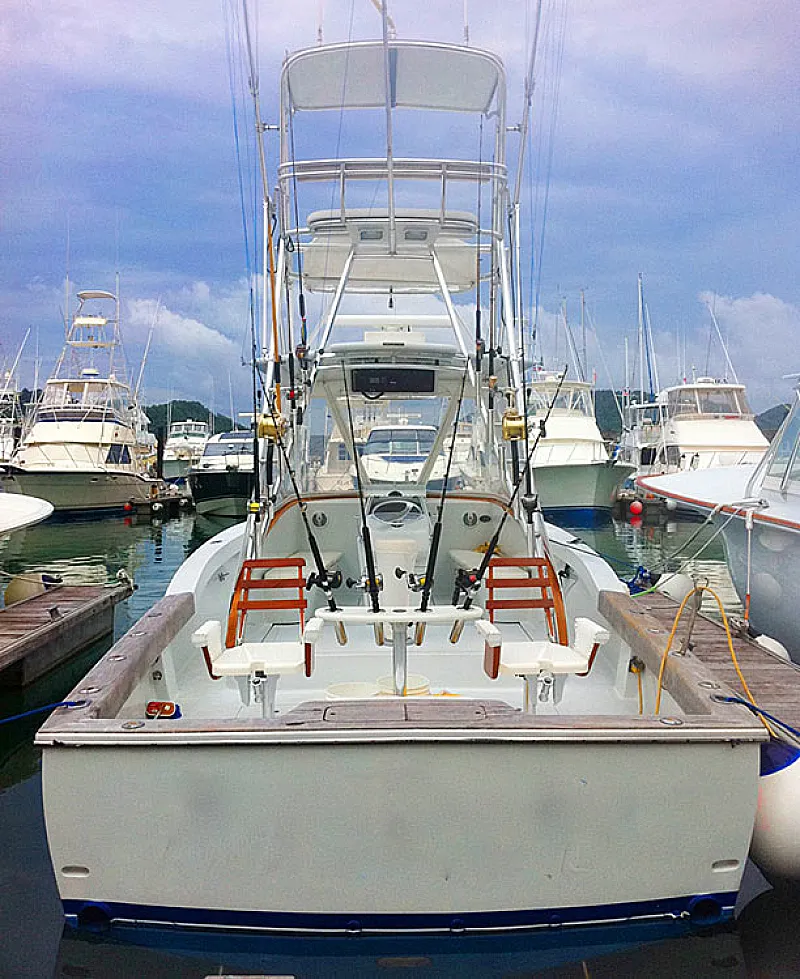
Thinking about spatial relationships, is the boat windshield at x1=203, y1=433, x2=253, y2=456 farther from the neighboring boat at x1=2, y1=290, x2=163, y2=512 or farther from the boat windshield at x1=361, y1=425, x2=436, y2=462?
the boat windshield at x1=361, y1=425, x2=436, y2=462

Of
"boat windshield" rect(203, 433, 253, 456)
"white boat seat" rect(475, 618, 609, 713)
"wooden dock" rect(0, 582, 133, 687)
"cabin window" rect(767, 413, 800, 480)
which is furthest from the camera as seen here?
"boat windshield" rect(203, 433, 253, 456)

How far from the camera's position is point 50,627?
7098 millimetres

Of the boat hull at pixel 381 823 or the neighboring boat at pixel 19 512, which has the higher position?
the neighboring boat at pixel 19 512

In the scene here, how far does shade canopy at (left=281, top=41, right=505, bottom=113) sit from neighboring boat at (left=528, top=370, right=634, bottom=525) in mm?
13985

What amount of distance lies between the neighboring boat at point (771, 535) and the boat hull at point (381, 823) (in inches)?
141

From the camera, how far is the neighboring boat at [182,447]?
132 feet

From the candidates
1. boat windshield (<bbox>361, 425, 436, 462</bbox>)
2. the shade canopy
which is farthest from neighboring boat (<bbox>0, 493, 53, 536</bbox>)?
the shade canopy

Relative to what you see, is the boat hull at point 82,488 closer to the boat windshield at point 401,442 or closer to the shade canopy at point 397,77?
the boat windshield at point 401,442

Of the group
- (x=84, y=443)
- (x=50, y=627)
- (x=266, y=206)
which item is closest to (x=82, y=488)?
(x=84, y=443)

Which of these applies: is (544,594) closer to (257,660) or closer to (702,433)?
(257,660)

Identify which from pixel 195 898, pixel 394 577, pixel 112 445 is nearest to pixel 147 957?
pixel 195 898

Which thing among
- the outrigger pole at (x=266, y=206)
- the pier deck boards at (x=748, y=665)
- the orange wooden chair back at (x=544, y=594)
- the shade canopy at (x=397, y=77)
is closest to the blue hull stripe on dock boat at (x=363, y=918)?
the pier deck boards at (x=748, y=665)

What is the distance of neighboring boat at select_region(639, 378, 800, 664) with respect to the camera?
6.09 m

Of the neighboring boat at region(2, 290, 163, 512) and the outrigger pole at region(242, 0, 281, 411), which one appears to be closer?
the outrigger pole at region(242, 0, 281, 411)
